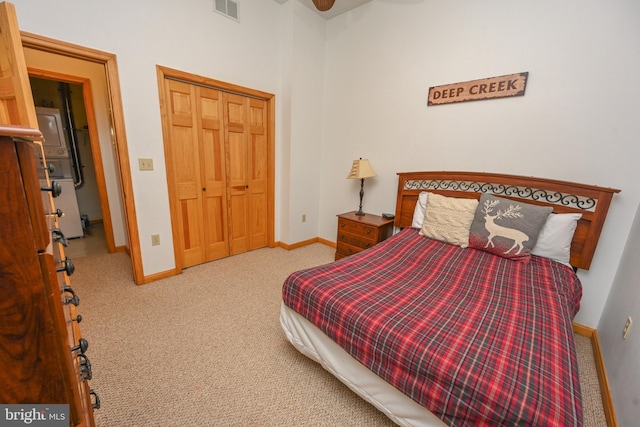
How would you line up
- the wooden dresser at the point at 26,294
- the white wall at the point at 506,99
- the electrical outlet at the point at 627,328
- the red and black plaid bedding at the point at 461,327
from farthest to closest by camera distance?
the white wall at the point at 506,99 → the electrical outlet at the point at 627,328 → the red and black plaid bedding at the point at 461,327 → the wooden dresser at the point at 26,294

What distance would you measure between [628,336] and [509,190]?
46.2 inches

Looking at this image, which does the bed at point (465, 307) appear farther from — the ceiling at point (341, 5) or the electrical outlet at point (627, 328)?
the ceiling at point (341, 5)

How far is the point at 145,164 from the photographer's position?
2305mm

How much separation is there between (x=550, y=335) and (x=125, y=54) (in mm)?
3326

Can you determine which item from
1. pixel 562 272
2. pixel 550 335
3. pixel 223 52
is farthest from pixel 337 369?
pixel 223 52

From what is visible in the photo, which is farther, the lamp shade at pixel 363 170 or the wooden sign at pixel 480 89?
the lamp shade at pixel 363 170

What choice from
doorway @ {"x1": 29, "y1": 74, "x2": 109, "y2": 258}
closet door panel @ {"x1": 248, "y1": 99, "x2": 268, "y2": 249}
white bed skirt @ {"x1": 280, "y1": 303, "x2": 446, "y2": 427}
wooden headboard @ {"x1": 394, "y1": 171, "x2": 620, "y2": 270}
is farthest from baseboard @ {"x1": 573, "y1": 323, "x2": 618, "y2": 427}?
doorway @ {"x1": 29, "y1": 74, "x2": 109, "y2": 258}

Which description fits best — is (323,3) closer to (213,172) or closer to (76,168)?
(213,172)

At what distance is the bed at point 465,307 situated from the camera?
887mm

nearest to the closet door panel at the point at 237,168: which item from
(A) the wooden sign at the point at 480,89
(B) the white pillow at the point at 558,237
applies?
(A) the wooden sign at the point at 480,89

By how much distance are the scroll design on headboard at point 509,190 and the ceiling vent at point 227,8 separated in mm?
2514

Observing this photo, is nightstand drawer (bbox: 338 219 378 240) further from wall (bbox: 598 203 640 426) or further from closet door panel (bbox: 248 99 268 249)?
wall (bbox: 598 203 640 426)

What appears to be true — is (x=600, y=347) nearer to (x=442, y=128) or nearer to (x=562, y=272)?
(x=562, y=272)

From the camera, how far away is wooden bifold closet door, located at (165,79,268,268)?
8.29ft
